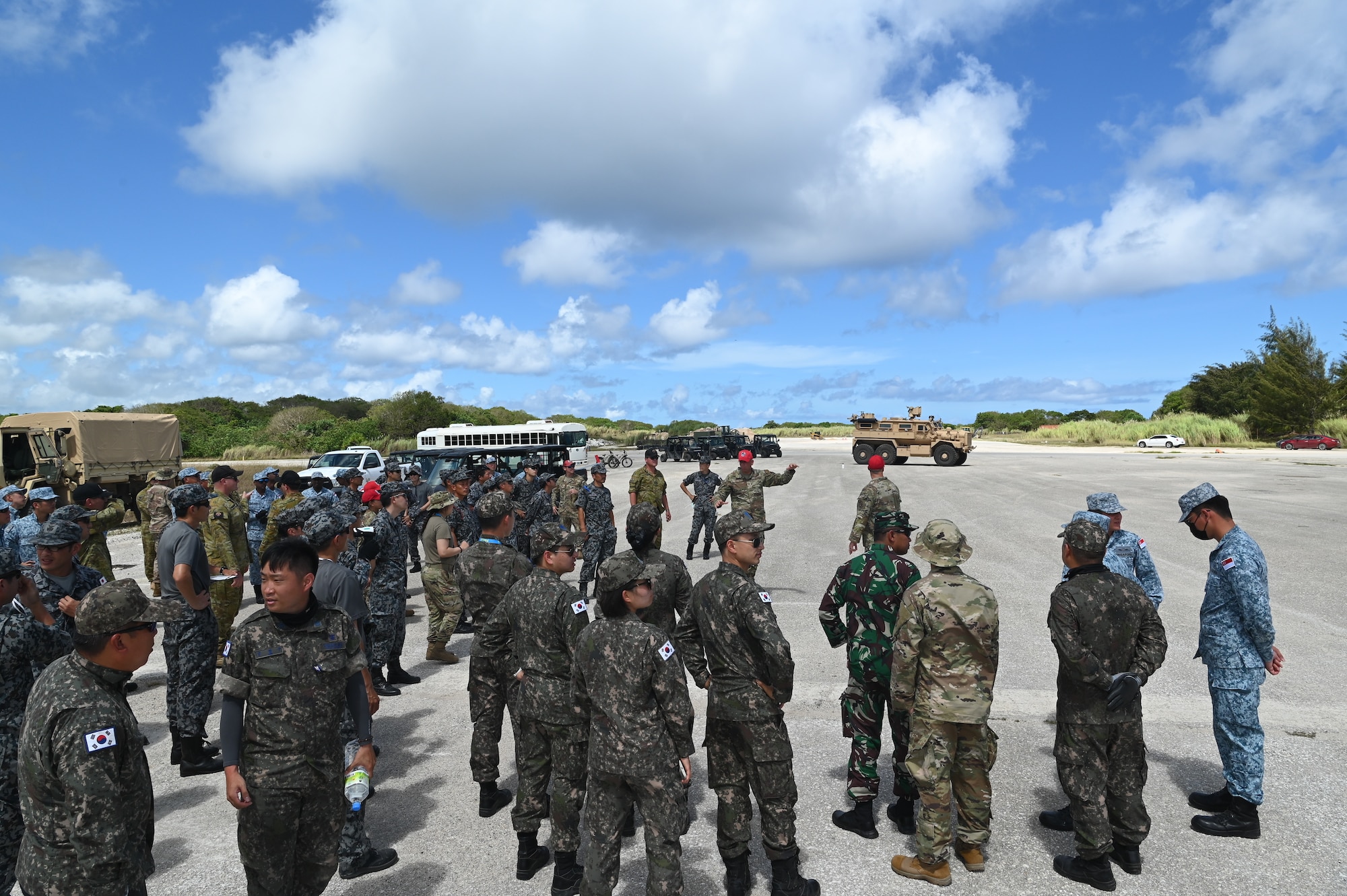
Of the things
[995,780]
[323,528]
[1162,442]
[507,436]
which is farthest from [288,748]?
[1162,442]

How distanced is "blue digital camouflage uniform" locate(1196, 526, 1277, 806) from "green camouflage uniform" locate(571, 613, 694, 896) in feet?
10.9

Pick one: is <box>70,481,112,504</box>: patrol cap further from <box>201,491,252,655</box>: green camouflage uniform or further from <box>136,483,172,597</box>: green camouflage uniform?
<box>136,483,172,597</box>: green camouflage uniform

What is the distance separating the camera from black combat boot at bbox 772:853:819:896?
348 cm

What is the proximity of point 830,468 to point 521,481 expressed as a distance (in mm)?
26098

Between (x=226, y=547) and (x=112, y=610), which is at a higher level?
(x=112, y=610)

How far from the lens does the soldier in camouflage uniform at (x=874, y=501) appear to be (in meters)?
7.48

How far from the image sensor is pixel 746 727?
3.49 meters

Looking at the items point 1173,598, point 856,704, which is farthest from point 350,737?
point 1173,598

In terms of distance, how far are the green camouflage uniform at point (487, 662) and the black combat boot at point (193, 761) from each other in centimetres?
224

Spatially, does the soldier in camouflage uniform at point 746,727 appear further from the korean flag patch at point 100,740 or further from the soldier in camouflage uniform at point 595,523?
the soldier in camouflage uniform at point 595,523

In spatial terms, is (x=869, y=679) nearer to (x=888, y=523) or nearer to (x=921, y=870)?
(x=921, y=870)

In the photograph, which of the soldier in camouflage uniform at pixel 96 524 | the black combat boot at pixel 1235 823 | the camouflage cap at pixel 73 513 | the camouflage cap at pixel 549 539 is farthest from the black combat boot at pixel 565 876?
the soldier in camouflage uniform at pixel 96 524

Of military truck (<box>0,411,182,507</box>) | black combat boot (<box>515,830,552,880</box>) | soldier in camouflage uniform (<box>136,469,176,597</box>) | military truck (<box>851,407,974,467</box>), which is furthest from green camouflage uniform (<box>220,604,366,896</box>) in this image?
military truck (<box>851,407,974,467</box>)

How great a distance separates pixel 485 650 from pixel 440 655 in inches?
144
